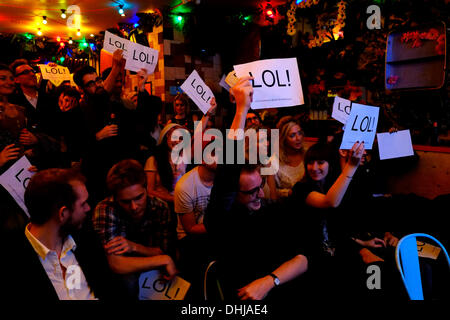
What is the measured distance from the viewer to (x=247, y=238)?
5.76ft

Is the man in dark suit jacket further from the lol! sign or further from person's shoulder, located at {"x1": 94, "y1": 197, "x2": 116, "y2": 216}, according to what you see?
person's shoulder, located at {"x1": 94, "y1": 197, "x2": 116, "y2": 216}

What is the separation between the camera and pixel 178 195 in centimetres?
229

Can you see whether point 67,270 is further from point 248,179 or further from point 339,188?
point 339,188

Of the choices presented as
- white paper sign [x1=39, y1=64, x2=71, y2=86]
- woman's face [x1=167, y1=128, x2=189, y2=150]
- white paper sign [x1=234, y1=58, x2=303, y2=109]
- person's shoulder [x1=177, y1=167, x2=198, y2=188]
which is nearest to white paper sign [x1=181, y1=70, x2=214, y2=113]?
woman's face [x1=167, y1=128, x2=189, y2=150]

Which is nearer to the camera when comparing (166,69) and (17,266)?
(17,266)

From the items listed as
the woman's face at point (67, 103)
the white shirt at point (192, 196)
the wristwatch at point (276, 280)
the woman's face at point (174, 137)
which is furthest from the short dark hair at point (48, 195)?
the woman's face at point (67, 103)

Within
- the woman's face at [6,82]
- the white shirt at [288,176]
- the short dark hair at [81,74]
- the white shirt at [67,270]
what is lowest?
the white shirt at [67,270]

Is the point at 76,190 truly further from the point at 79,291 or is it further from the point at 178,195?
the point at 178,195

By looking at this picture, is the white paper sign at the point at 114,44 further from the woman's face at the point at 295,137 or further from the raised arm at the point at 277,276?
the raised arm at the point at 277,276

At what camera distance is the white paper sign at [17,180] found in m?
2.08

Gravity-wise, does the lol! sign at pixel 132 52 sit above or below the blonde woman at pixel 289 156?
above
